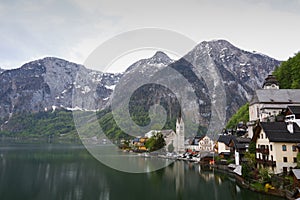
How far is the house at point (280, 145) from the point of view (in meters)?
21.9

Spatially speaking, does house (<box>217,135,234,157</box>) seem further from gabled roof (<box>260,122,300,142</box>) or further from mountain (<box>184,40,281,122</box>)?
mountain (<box>184,40,281,122</box>)

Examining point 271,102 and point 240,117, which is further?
point 240,117

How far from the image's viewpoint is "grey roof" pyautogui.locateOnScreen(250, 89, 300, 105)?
35.8m

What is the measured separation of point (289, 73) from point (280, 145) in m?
30.6

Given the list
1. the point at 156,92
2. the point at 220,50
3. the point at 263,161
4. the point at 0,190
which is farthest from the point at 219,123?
the point at 0,190

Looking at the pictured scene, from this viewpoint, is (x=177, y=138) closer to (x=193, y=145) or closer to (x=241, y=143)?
(x=193, y=145)

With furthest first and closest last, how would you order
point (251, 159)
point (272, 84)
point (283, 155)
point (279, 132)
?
point (272, 84) < point (251, 159) < point (279, 132) < point (283, 155)

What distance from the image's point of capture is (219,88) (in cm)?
13350

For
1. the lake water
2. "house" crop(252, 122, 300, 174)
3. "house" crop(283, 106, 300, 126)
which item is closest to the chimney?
"house" crop(252, 122, 300, 174)

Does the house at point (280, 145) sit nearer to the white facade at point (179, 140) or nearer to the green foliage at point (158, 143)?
the green foliage at point (158, 143)

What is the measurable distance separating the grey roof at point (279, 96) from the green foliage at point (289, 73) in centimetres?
784

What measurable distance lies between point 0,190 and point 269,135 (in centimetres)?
2418

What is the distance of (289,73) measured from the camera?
47750 mm

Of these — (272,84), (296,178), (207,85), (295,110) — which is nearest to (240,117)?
(272,84)
